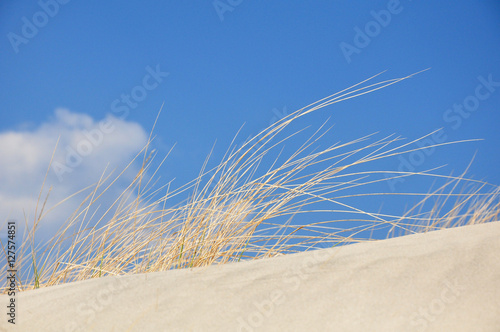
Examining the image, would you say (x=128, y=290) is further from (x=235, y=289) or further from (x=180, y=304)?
(x=235, y=289)

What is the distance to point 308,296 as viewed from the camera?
4.65 ft

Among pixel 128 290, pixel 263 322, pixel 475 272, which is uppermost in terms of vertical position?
pixel 128 290

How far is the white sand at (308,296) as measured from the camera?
1310 millimetres

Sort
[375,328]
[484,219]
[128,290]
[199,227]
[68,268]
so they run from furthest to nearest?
[484,219], [68,268], [199,227], [128,290], [375,328]

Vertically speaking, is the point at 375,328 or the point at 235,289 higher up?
the point at 235,289

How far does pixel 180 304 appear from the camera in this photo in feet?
4.71

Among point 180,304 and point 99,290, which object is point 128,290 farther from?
point 180,304

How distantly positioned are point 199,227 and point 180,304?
32.3 inches

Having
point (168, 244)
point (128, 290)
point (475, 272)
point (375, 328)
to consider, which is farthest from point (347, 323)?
point (168, 244)

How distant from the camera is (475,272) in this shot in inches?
58.2

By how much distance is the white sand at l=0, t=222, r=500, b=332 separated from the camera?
131 cm

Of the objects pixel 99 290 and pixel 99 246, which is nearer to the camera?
pixel 99 290

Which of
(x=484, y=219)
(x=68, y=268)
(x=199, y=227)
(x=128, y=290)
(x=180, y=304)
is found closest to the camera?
(x=180, y=304)

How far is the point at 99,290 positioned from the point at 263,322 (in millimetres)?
656
